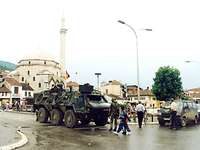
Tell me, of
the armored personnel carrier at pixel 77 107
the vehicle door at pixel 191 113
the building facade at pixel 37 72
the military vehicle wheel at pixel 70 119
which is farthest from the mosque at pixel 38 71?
the military vehicle wheel at pixel 70 119

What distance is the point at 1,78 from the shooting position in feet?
382

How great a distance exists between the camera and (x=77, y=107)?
23.0m

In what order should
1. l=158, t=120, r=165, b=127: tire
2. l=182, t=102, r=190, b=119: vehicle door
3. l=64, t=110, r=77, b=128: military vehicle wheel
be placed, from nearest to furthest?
l=64, t=110, r=77, b=128: military vehicle wheel, l=182, t=102, r=190, b=119: vehicle door, l=158, t=120, r=165, b=127: tire

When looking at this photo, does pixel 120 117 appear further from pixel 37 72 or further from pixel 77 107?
pixel 37 72

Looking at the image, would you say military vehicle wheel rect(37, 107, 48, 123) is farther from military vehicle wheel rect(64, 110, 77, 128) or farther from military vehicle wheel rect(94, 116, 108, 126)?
military vehicle wheel rect(94, 116, 108, 126)

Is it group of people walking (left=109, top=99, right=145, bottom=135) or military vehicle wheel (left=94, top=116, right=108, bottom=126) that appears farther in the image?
military vehicle wheel (left=94, top=116, right=108, bottom=126)

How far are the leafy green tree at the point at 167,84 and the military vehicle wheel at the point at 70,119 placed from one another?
165 ft

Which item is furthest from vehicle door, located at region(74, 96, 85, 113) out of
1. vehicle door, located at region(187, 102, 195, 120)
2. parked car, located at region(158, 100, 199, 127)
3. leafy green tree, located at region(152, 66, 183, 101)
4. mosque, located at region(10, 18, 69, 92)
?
mosque, located at region(10, 18, 69, 92)

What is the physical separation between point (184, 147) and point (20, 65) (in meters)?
106

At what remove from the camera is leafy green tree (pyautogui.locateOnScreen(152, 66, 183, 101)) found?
7231 cm

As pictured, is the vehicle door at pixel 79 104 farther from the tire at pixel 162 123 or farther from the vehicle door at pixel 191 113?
the vehicle door at pixel 191 113

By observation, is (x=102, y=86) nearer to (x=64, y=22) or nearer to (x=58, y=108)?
(x=64, y=22)

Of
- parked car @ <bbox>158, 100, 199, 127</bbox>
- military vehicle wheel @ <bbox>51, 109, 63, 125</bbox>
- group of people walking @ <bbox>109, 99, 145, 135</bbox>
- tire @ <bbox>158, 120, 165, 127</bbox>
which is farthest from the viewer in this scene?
tire @ <bbox>158, 120, 165, 127</bbox>

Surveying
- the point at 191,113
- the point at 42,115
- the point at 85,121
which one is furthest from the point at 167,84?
the point at 85,121
